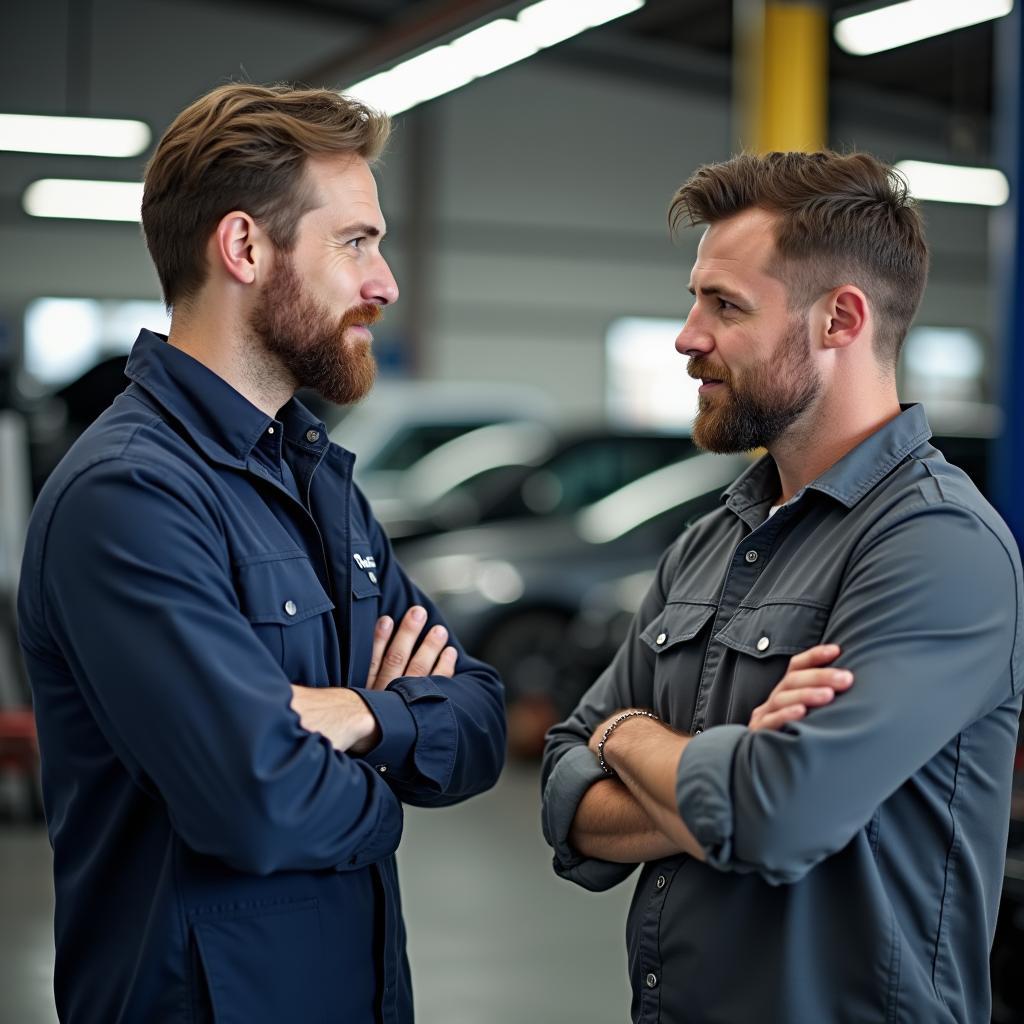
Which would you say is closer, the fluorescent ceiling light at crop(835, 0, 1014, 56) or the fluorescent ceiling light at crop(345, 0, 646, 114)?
the fluorescent ceiling light at crop(345, 0, 646, 114)

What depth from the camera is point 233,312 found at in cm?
208

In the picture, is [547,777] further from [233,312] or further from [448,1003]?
[448,1003]

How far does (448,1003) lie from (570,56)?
14.3 meters

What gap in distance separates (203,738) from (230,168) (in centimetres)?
83

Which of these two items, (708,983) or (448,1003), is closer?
(708,983)

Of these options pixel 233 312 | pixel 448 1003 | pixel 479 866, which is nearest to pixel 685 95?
pixel 479 866

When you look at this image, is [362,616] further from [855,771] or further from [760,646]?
[855,771]

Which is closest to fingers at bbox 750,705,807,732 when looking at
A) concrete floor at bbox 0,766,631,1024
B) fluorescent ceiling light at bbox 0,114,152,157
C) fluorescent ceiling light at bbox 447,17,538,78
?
concrete floor at bbox 0,766,631,1024

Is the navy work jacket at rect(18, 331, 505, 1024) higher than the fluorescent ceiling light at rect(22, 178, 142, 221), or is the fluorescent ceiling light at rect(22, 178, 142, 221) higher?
the fluorescent ceiling light at rect(22, 178, 142, 221)

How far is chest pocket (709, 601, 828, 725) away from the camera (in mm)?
1919

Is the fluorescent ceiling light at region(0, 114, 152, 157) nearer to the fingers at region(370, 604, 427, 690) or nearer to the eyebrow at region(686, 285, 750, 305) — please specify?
the fingers at region(370, 604, 427, 690)

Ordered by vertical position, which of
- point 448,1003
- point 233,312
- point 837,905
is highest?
point 233,312

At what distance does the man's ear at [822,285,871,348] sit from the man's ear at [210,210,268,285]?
0.83m

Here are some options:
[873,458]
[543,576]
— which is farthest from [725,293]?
[543,576]
